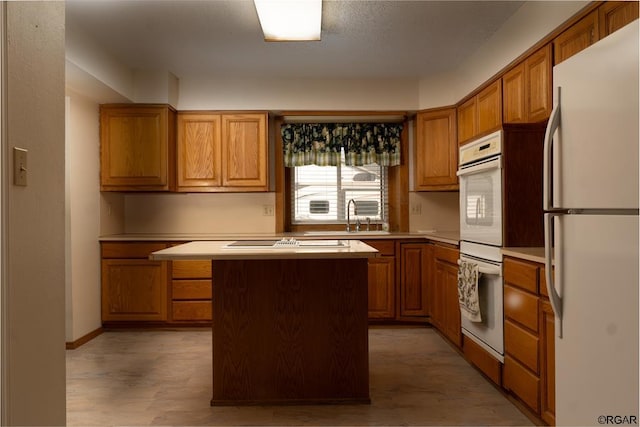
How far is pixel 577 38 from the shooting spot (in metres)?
2.44

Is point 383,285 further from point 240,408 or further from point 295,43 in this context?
point 295,43

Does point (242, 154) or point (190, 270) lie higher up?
point (242, 154)

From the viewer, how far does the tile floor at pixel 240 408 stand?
244 cm

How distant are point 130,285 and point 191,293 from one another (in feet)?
1.88

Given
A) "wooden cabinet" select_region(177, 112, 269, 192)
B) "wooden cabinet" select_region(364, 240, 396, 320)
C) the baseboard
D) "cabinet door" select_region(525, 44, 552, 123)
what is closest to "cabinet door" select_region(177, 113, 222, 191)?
"wooden cabinet" select_region(177, 112, 269, 192)

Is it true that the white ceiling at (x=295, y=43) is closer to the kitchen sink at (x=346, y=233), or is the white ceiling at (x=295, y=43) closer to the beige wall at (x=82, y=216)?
the beige wall at (x=82, y=216)

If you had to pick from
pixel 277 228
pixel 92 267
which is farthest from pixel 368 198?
pixel 92 267

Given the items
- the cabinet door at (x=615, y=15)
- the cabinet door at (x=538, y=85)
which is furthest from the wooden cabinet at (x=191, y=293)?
the cabinet door at (x=615, y=15)

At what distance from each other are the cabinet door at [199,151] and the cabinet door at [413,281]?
1.99 m

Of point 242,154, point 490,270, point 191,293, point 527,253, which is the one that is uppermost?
point 242,154

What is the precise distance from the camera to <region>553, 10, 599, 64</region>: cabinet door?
229 cm

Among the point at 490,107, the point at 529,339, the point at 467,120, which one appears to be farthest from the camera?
the point at 467,120

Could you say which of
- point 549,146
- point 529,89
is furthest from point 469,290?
point 549,146

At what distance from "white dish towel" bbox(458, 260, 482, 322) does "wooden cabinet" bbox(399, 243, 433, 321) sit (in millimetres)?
1090
